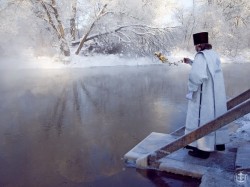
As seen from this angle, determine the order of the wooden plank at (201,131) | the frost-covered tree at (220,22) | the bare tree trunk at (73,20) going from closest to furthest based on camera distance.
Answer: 1. the wooden plank at (201,131)
2. the bare tree trunk at (73,20)
3. the frost-covered tree at (220,22)

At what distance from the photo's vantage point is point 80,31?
34.2 m

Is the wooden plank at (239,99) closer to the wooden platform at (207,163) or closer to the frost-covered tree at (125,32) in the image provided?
the wooden platform at (207,163)

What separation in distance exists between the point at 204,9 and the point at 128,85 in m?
27.1

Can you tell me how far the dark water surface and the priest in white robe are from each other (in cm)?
66

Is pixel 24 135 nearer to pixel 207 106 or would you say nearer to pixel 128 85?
pixel 207 106

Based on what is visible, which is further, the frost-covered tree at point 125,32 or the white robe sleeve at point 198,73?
the frost-covered tree at point 125,32

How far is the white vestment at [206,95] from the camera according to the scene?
484cm

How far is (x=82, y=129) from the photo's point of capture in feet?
23.7

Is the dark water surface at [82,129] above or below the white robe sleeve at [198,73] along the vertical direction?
below

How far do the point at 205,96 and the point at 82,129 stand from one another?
10.6 ft

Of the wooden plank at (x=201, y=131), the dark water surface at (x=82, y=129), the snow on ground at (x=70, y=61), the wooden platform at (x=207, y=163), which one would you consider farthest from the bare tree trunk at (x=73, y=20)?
the wooden plank at (x=201, y=131)

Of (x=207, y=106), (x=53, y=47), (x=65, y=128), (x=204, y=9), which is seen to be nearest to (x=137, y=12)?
(x=53, y=47)

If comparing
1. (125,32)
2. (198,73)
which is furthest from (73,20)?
(198,73)

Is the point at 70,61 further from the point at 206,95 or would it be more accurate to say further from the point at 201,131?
the point at 201,131
